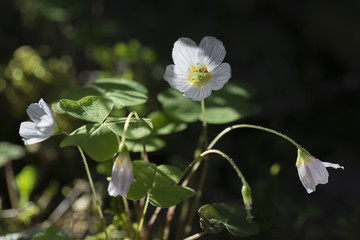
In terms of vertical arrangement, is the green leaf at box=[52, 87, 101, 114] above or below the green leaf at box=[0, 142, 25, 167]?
above

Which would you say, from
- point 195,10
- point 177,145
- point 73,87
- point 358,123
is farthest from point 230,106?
point 195,10

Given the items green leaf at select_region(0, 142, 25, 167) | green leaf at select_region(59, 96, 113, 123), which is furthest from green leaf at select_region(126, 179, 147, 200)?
green leaf at select_region(0, 142, 25, 167)

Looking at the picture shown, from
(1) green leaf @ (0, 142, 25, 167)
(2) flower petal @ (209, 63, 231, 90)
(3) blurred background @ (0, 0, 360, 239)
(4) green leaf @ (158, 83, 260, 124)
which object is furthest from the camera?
(3) blurred background @ (0, 0, 360, 239)

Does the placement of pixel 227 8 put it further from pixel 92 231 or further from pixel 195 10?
pixel 92 231

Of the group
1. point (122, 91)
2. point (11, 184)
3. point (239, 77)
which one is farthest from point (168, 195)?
point (239, 77)

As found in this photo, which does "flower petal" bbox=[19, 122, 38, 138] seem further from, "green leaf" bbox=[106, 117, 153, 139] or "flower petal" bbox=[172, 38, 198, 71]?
"flower petal" bbox=[172, 38, 198, 71]

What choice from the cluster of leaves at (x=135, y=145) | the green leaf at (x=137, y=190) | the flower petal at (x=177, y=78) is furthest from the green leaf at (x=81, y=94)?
the green leaf at (x=137, y=190)

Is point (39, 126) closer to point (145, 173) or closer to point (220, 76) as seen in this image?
point (145, 173)

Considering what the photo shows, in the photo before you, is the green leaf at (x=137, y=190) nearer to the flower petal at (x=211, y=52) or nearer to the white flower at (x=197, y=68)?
the white flower at (x=197, y=68)
